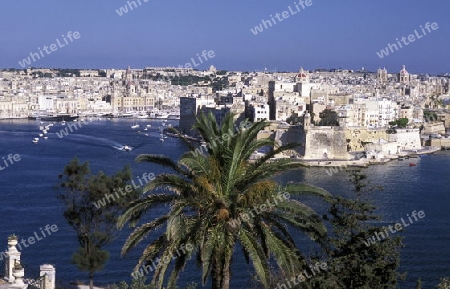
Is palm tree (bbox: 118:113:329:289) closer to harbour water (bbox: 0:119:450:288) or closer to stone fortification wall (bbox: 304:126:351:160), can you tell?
harbour water (bbox: 0:119:450:288)

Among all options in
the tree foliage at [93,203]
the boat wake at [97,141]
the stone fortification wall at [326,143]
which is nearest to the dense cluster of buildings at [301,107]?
the stone fortification wall at [326,143]

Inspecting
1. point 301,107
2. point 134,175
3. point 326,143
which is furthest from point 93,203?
point 301,107

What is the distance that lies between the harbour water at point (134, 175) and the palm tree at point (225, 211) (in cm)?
163

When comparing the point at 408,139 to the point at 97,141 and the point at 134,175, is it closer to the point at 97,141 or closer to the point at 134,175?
the point at 97,141

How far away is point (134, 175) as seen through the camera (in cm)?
1220

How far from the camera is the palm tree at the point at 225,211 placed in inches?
94.6

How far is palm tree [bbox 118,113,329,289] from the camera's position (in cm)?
240

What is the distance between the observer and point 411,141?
19.2 m

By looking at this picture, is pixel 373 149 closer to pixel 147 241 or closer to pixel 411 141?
pixel 411 141

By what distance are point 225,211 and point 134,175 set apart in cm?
990

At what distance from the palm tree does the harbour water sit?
5.33 ft

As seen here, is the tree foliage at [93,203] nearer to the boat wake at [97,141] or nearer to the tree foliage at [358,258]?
the tree foliage at [358,258]

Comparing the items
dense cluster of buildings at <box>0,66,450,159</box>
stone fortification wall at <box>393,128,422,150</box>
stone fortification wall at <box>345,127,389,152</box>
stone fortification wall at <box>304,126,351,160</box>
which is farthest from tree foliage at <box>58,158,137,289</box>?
stone fortification wall at <box>393,128,422,150</box>

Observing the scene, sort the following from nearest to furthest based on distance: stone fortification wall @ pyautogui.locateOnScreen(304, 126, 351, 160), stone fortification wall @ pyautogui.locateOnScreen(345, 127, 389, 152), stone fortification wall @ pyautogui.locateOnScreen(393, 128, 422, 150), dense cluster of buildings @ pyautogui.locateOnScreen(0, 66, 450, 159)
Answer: stone fortification wall @ pyautogui.locateOnScreen(304, 126, 351, 160)
dense cluster of buildings @ pyautogui.locateOnScreen(0, 66, 450, 159)
stone fortification wall @ pyautogui.locateOnScreen(345, 127, 389, 152)
stone fortification wall @ pyautogui.locateOnScreen(393, 128, 422, 150)
